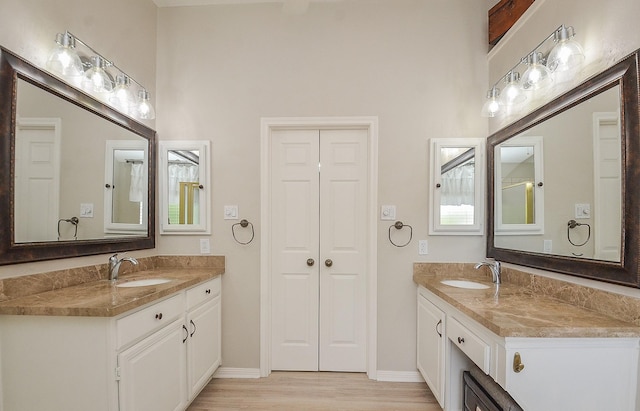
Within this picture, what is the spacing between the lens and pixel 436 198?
2.41m

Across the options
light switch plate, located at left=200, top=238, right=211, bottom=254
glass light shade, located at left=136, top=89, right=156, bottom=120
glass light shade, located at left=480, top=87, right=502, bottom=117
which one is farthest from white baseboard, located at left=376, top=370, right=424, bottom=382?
glass light shade, located at left=136, top=89, right=156, bottom=120

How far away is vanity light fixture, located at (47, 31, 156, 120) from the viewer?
1.59m

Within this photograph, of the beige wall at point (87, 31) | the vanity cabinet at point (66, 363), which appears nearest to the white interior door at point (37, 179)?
the beige wall at point (87, 31)

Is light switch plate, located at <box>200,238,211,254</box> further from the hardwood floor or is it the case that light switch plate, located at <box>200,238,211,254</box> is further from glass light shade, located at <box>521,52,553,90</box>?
glass light shade, located at <box>521,52,553,90</box>

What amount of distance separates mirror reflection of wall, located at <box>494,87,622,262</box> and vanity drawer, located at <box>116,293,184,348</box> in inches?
88.3

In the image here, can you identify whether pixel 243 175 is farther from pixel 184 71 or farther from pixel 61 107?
pixel 61 107

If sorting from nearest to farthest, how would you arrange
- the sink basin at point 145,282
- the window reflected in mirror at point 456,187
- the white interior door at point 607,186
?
the white interior door at point 607,186 < the sink basin at point 145,282 < the window reflected in mirror at point 456,187

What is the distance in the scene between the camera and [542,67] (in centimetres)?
172

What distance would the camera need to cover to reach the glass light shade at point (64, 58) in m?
1.57

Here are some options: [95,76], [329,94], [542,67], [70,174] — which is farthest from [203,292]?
[542,67]

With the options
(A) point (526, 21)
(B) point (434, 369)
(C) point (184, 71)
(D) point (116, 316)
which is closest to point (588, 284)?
(B) point (434, 369)

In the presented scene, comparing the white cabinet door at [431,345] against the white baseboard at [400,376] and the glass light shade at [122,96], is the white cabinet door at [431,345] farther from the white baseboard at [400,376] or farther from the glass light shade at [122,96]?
the glass light shade at [122,96]

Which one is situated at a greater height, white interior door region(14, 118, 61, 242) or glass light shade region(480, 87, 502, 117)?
glass light shade region(480, 87, 502, 117)

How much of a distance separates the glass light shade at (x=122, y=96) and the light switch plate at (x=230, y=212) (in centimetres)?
102
